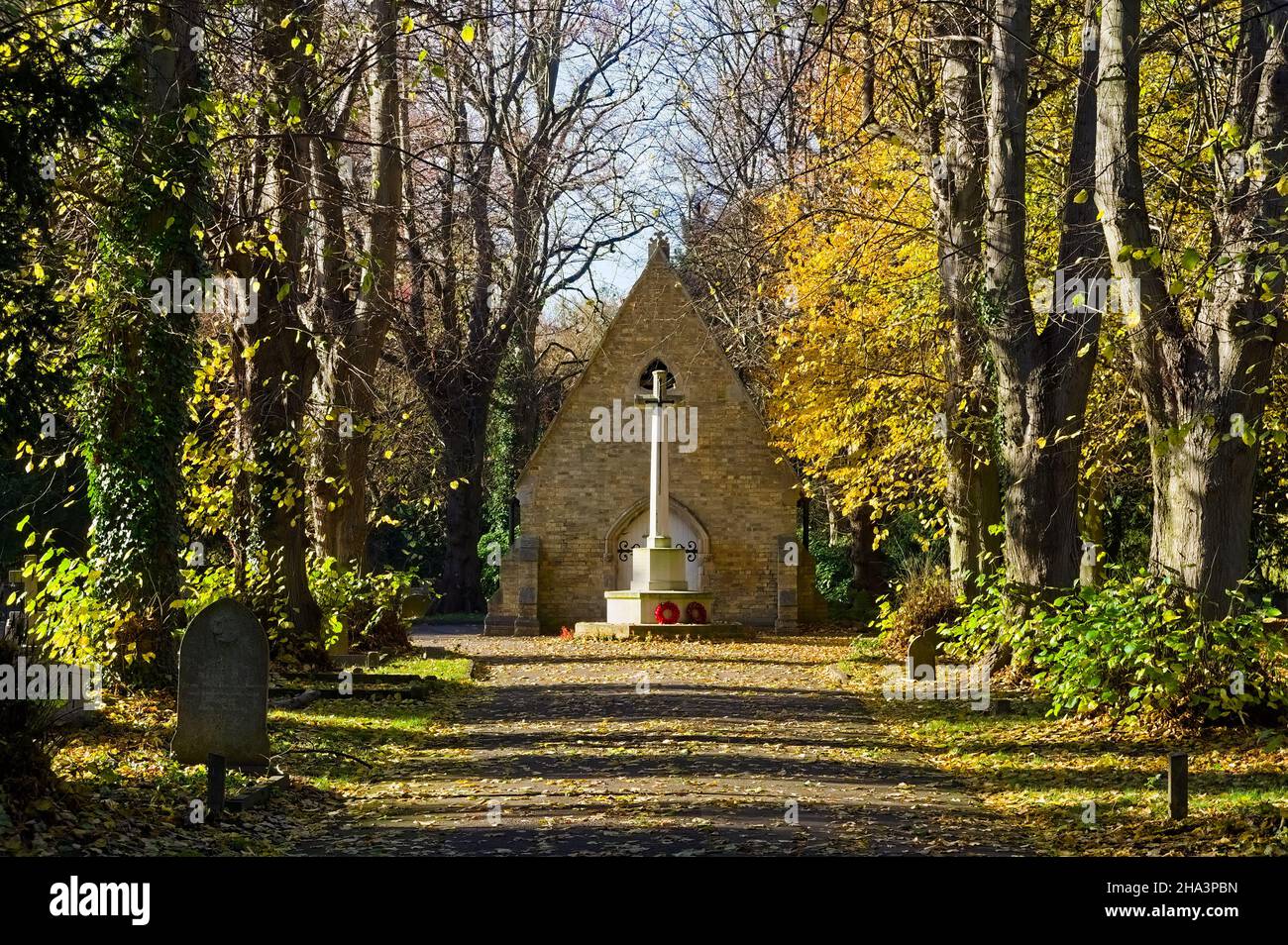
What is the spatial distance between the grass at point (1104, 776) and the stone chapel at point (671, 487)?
1694 centimetres

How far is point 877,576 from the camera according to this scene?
35.5m

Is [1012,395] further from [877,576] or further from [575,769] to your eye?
[877,576]

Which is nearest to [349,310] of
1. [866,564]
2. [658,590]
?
[658,590]

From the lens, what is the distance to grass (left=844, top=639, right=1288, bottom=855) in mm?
8781

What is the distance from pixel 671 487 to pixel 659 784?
22.3m

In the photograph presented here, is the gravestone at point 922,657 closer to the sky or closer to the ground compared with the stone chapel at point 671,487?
closer to the ground

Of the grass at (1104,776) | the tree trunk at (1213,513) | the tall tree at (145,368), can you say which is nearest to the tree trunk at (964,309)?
the grass at (1104,776)

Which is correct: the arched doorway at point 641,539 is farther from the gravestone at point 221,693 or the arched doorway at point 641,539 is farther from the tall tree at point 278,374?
the gravestone at point 221,693

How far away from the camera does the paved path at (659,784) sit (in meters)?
8.94

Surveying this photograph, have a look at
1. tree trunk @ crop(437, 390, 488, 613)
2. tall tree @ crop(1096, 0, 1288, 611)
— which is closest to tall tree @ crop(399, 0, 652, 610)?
tree trunk @ crop(437, 390, 488, 613)

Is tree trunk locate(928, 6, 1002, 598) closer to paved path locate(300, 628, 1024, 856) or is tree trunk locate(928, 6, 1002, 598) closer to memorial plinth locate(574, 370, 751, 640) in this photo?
paved path locate(300, 628, 1024, 856)

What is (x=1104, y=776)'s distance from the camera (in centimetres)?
1126

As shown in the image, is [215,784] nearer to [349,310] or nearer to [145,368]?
[145,368]

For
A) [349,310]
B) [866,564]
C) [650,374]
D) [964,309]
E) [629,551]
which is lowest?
[866,564]
